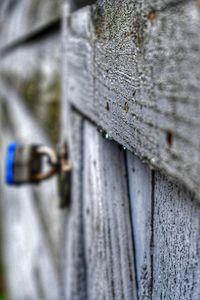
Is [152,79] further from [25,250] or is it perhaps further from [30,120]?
[25,250]

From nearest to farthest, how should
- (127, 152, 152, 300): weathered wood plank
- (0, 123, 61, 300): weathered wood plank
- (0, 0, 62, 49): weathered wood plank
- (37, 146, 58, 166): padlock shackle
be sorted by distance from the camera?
1. (127, 152, 152, 300): weathered wood plank
2. (37, 146, 58, 166): padlock shackle
3. (0, 0, 62, 49): weathered wood plank
4. (0, 123, 61, 300): weathered wood plank

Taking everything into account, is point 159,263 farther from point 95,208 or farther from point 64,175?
point 64,175

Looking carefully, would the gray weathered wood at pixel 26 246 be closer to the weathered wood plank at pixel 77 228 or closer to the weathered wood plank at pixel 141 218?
the weathered wood plank at pixel 77 228

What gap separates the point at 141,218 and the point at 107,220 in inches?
7.0

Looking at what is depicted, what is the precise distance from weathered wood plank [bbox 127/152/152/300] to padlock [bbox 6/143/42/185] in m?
0.81

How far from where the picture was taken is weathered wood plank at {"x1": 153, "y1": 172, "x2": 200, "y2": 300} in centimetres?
66

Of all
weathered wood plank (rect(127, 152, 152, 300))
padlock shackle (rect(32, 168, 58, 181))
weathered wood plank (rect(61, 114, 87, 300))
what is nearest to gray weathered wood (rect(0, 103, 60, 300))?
padlock shackle (rect(32, 168, 58, 181))

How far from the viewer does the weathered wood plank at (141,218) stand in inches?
33.2

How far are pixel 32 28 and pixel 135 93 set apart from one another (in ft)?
6.28

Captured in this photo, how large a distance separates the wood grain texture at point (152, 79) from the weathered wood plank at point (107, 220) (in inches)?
4.4

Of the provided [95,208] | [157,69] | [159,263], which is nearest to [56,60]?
[95,208]

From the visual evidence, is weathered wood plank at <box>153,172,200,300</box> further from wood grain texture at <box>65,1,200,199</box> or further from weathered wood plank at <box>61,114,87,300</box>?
weathered wood plank at <box>61,114,87,300</box>

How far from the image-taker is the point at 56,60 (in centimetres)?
197

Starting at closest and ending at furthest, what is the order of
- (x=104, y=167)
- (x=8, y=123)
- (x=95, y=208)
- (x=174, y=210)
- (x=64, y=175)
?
(x=174, y=210)
(x=104, y=167)
(x=95, y=208)
(x=64, y=175)
(x=8, y=123)
